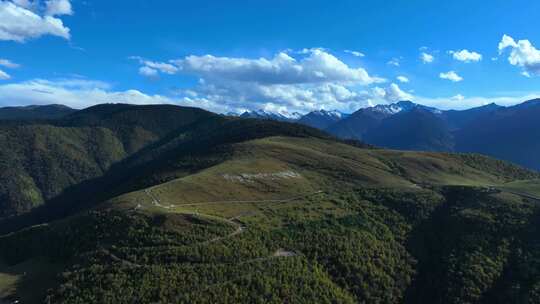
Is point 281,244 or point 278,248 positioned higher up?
point 281,244

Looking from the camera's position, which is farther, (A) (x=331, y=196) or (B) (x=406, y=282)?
(A) (x=331, y=196)

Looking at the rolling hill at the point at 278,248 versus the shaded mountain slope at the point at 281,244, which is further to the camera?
the shaded mountain slope at the point at 281,244

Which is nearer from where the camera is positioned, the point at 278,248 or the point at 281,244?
the point at 278,248

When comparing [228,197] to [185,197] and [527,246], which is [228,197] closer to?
[185,197]

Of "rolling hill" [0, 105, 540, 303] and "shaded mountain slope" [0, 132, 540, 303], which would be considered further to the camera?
"shaded mountain slope" [0, 132, 540, 303]

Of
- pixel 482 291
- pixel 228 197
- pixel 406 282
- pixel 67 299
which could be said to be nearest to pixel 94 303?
pixel 67 299

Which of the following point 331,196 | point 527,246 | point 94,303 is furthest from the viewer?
point 331,196

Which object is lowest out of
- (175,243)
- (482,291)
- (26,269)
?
(482,291)

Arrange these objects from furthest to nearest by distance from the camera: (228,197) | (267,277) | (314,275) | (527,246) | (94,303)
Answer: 1. (228,197)
2. (527,246)
3. (314,275)
4. (267,277)
5. (94,303)

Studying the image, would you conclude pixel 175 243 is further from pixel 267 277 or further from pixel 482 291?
pixel 482 291

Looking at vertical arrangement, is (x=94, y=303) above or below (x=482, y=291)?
above
